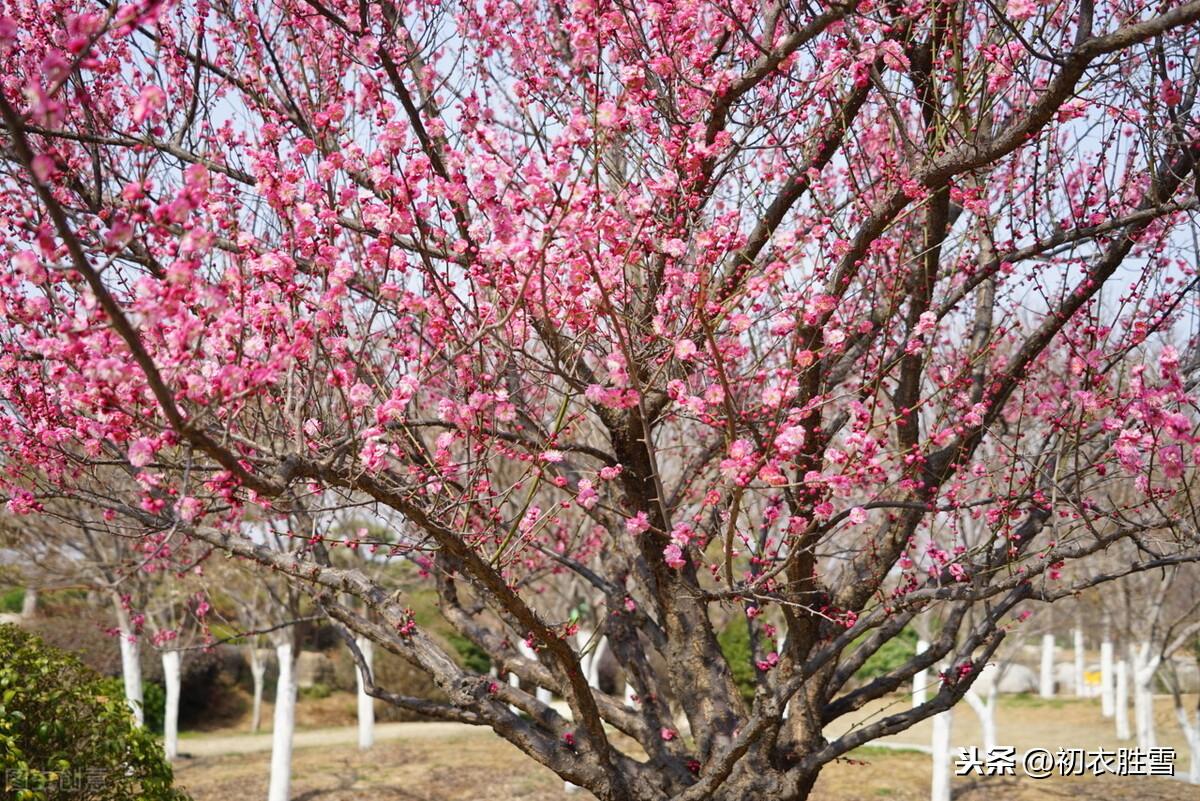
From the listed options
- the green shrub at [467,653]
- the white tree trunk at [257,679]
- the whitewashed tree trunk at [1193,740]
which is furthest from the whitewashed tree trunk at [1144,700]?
the white tree trunk at [257,679]

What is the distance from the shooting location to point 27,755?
4.89 metres

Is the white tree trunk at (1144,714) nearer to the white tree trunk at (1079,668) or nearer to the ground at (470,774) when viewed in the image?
the ground at (470,774)

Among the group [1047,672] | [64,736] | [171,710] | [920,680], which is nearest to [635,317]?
[64,736]

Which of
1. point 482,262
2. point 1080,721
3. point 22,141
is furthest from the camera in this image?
point 1080,721

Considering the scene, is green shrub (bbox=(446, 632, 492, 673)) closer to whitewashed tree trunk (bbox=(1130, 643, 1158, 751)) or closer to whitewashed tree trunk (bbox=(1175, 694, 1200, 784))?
whitewashed tree trunk (bbox=(1130, 643, 1158, 751))

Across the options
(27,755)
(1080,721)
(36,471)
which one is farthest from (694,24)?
(1080,721)

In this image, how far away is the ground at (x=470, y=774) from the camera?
39.6 feet

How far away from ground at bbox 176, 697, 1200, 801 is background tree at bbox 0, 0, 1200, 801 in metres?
5.15

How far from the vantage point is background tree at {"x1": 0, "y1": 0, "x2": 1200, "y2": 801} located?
348cm

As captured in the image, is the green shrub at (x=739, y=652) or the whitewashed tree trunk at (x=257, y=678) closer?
the whitewashed tree trunk at (x=257, y=678)

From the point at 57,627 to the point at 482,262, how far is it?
1672 cm

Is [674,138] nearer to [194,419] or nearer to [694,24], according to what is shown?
[694,24]

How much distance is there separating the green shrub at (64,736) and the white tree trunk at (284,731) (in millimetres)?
5360

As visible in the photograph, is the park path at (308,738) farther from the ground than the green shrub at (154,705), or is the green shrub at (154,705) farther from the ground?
the green shrub at (154,705)
